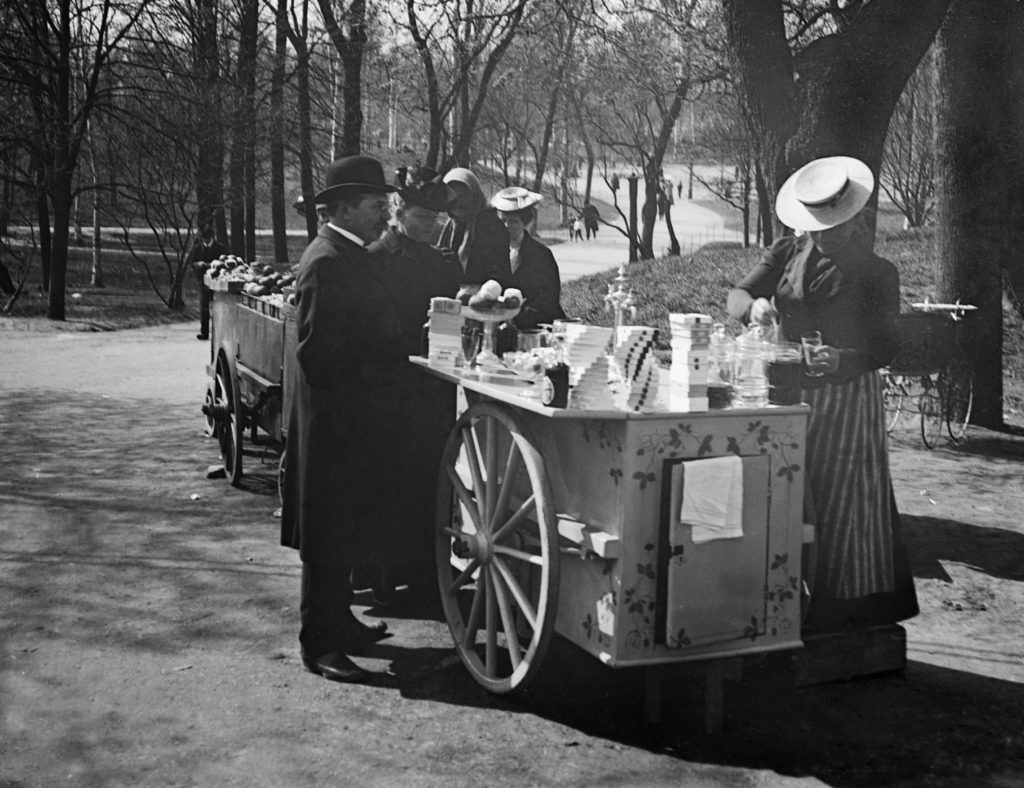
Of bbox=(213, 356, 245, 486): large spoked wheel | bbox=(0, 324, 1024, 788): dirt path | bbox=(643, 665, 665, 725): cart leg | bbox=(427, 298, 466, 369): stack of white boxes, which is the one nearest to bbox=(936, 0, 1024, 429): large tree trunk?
bbox=(0, 324, 1024, 788): dirt path

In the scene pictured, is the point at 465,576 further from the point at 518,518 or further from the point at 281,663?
the point at 281,663

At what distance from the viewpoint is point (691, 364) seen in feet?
13.6

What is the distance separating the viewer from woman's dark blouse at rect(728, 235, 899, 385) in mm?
5020

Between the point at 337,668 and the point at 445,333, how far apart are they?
141cm

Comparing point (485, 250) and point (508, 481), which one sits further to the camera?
point (485, 250)

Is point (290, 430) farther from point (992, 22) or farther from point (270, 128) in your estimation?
point (270, 128)

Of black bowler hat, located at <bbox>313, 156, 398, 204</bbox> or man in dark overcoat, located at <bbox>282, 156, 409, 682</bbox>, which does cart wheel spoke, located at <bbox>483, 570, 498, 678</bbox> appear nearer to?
man in dark overcoat, located at <bbox>282, 156, 409, 682</bbox>

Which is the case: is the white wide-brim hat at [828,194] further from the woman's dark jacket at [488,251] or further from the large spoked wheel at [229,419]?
the large spoked wheel at [229,419]

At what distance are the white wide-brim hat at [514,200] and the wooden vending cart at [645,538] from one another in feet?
8.72

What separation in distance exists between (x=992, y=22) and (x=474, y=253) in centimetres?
679

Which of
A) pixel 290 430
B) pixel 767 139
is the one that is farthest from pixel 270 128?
pixel 290 430

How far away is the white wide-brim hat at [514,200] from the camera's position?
7.15 m

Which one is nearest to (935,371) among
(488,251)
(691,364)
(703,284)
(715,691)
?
(488,251)

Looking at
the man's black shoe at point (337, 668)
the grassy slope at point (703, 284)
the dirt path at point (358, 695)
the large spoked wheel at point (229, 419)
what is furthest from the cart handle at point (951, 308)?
the man's black shoe at point (337, 668)
